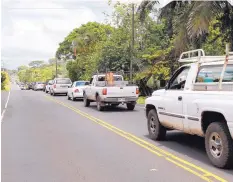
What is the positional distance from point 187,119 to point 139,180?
7.36 feet

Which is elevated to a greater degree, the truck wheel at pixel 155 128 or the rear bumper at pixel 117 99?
the rear bumper at pixel 117 99

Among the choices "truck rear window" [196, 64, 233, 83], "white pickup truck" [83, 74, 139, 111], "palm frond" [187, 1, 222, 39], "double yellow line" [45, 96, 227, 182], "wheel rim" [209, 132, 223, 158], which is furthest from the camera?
"white pickup truck" [83, 74, 139, 111]

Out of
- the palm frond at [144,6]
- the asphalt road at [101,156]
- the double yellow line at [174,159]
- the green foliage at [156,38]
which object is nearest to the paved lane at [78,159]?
the asphalt road at [101,156]

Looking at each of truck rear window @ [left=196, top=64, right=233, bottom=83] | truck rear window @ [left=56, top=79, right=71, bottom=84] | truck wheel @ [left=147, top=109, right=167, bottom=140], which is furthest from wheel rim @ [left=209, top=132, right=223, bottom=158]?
truck rear window @ [left=56, top=79, right=71, bottom=84]

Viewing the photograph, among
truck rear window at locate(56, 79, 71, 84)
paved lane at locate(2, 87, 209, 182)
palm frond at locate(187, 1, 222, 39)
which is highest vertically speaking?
palm frond at locate(187, 1, 222, 39)

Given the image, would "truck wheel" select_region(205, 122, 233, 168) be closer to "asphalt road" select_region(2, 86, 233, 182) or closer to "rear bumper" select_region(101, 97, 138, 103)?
"asphalt road" select_region(2, 86, 233, 182)

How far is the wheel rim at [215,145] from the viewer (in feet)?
22.0

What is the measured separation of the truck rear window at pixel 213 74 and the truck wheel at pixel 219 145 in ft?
3.19

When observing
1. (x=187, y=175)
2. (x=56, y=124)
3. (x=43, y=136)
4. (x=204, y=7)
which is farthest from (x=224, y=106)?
(x=204, y=7)

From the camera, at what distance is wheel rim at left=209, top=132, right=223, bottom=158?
670cm

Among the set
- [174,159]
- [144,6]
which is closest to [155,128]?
[174,159]

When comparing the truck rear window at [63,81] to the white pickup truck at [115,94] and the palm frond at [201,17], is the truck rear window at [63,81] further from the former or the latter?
the palm frond at [201,17]

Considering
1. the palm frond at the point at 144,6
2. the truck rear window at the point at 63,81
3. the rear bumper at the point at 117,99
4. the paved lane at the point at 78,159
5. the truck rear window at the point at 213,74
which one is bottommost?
the paved lane at the point at 78,159

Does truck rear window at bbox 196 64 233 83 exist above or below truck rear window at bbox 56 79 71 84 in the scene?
above
